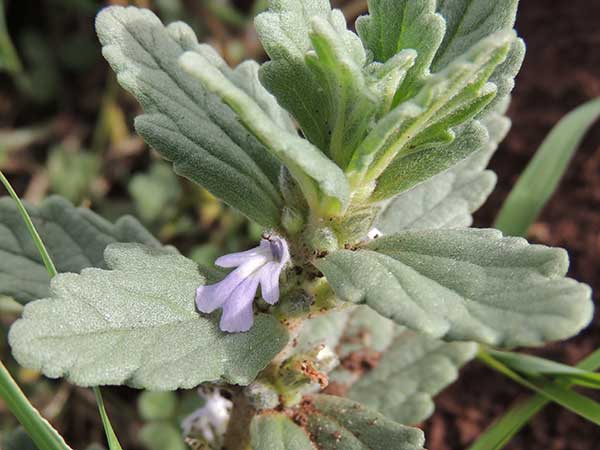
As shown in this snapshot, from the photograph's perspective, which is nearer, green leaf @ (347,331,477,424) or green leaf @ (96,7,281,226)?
green leaf @ (96,7,281,226)

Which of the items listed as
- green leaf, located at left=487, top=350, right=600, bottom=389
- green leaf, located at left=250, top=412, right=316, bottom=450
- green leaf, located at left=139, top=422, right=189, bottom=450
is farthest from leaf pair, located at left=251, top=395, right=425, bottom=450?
green leaf, located at left=139, top=422, right=189, bottom=450

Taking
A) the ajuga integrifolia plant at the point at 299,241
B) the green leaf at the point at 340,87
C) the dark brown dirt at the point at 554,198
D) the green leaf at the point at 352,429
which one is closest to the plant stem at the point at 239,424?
the ajuga integrifolia plant at the point at 299,241

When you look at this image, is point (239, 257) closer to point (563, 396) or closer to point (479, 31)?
point (479, 31)

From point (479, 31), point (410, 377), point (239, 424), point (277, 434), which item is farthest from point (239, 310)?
point (410, 377)

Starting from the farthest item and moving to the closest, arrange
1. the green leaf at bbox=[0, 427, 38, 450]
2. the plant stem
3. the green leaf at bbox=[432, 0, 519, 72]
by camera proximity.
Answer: the green leaf at bbox=[0, 427, 38, 450] → the plant stem → the green leaf at bbox=[432, 0, 519, 72]

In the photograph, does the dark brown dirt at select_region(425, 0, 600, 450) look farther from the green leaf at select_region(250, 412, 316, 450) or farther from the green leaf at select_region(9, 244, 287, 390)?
the green leaf at select_region(9, 244, 287, 390)

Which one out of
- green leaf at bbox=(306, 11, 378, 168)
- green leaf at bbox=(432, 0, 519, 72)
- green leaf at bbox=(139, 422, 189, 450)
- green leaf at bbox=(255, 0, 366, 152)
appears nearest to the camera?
green leaf at bbox=(306, 11, 378, 168)

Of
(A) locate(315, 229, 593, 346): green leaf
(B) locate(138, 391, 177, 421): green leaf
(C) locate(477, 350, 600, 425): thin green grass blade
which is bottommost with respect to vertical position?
(B) locate(138, 391, 177, 421): green leaf
